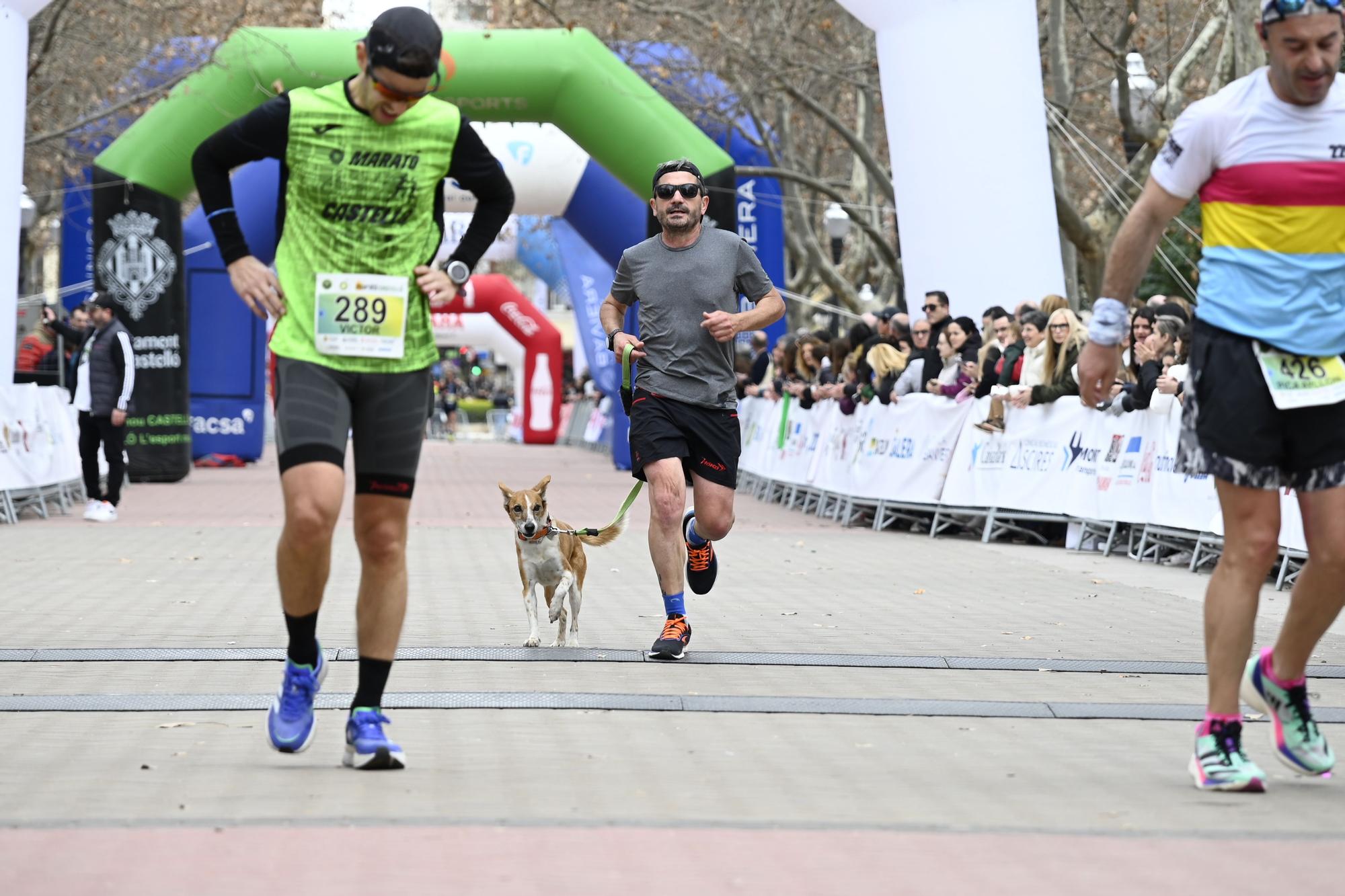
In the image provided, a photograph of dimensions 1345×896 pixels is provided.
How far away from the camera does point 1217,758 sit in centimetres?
529

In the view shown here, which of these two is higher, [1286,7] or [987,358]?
[1286,7]

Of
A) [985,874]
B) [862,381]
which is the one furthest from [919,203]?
→ [985,874]

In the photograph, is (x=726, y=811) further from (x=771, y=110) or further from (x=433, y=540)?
(x=771, y=110)

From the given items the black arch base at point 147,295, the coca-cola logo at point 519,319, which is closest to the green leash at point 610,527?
the black arch base at point 147,295

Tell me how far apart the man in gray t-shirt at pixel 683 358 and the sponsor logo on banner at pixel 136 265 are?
1641cm

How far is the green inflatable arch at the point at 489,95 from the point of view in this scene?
22.7m

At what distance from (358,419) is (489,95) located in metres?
18.3

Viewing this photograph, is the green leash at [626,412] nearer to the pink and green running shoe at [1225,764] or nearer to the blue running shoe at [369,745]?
the blue running shoe at [369,745]

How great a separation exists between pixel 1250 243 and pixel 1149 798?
1.47 m

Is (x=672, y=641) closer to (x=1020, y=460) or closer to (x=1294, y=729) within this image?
(x=1294, y=729)

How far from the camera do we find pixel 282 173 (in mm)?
5801

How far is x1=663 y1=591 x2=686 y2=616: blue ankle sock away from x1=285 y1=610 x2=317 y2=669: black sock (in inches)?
110

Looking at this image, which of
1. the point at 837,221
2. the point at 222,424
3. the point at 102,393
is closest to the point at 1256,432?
the point at 102,393

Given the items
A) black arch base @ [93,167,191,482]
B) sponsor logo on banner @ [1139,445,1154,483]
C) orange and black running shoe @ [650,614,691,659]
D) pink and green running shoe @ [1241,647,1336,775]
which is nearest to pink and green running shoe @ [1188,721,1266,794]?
pink and green running shoe @ [1241,647,1336,775]
